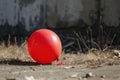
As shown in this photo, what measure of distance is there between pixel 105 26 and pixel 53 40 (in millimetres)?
4289

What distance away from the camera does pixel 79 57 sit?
940cm

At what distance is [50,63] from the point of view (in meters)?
8.56

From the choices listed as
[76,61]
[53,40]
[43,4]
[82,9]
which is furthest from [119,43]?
[53,40]

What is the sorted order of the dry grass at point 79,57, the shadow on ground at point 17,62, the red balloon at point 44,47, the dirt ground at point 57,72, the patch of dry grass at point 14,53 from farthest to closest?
the patch of dry grass at point 14,53 < the dry grass at point 79,57 < the shadow on ground at point 17,62 < the red balloon at point 44,47 < the dirt ground at point 57,72

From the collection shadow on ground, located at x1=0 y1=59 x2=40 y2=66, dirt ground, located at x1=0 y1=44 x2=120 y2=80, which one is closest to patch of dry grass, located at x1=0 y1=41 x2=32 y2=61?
dirt ground, located at x1=0 y1=44 x2=120 y2=80

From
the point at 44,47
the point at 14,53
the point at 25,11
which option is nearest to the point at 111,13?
the point at 25,11

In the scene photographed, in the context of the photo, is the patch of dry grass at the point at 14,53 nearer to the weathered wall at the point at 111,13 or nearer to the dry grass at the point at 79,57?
the dry grass at the point at 79,57

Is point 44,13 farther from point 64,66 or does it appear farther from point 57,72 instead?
point 57,72

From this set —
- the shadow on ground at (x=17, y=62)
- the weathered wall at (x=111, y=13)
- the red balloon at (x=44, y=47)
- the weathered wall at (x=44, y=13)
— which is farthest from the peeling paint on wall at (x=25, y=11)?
the red balloon at (x=44, y=47)

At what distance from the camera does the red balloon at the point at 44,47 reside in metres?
8.27

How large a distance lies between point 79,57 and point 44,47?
4.37 ft

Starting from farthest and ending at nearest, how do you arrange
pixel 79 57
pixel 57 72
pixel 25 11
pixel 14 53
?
pixel 25 11, pixel 14 53, pixel 79 57, pixel 57 72

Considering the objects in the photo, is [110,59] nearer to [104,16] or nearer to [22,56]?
[22,56]

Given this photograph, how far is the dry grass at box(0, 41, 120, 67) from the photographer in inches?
348
